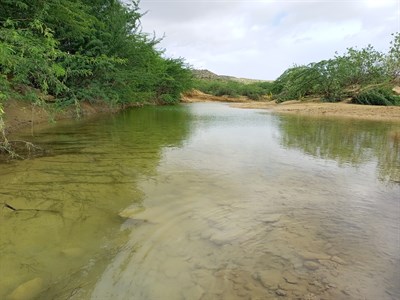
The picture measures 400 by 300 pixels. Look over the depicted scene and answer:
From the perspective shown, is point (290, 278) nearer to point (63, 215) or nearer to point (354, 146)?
point (63, 215)

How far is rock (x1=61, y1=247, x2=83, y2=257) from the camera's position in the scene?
2047 mm

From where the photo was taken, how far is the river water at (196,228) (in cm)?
181

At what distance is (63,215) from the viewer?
260 centimetres

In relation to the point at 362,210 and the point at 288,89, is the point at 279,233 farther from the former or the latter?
the point at 288,89

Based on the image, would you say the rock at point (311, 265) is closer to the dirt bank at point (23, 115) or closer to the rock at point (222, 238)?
the rock at point (222, 238)

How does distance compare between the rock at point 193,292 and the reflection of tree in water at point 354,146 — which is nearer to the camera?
the rock at point 193,292

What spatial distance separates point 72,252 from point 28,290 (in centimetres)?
39

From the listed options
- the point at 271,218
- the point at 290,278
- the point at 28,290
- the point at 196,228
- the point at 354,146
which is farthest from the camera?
the point at 354,146

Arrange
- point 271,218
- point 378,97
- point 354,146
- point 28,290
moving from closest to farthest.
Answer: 1. point 28,290
2. point 271,218
3. point 354,146
4. point 378,97

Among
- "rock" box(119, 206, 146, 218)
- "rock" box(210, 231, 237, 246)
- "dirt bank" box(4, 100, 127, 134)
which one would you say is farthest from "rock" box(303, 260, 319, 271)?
"dirt bank" box(4, 100, 127, 134)

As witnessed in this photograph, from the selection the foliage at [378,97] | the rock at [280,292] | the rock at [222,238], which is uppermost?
the foliage at [378,97]

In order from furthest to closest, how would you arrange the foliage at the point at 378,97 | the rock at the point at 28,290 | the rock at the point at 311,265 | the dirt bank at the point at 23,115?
the foliage at the point at 378,97, the dirt bank at the point at 23,115, the rock at the point at 311,265, the rock at the point at 28,290

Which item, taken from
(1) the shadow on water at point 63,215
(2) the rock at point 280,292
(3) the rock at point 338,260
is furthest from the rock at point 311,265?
(1) the shadow on water at point 63,215

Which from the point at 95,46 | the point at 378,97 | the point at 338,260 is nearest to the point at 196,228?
the point at 338,260
